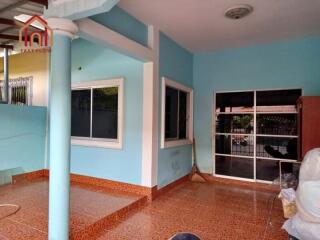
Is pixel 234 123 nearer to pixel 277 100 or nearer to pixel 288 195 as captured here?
pixel 277 100

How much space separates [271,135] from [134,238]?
11.0ft

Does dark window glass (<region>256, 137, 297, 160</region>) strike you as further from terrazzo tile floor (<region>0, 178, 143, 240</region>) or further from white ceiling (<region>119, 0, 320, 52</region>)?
terrazzo tile floor (<region>0, 178, 143, 240</region>)

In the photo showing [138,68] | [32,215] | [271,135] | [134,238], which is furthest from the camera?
[271,135]

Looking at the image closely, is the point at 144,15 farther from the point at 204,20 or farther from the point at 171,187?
the point at 171,187

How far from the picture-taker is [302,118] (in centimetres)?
315

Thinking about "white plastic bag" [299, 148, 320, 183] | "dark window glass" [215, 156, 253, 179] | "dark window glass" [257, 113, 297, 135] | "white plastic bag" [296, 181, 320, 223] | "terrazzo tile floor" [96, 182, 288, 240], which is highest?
"dark window glass" [257, 113, 297, 135]

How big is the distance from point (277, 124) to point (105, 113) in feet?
11.1

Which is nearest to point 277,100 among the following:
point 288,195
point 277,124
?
point 277,124

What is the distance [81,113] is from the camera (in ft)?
14.5

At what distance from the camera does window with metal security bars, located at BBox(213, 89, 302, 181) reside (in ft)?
13.9

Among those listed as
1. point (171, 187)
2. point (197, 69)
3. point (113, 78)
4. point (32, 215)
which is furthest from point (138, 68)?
point (32, 215)

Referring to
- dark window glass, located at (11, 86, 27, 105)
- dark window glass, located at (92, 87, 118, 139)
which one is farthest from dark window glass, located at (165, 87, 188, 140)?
dark window glass, located at (11, 86, 27, 105)

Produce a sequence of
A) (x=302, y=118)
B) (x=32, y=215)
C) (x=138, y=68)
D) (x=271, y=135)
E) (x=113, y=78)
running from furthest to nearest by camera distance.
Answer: (x=271, y=135) < (x=113, y=78) < (x=138, y=68) < (x=302, y=118) < (x=32, y=215)

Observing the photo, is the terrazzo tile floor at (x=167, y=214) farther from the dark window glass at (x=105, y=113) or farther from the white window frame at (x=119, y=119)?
the dark window glass at (x=105, y=113)
